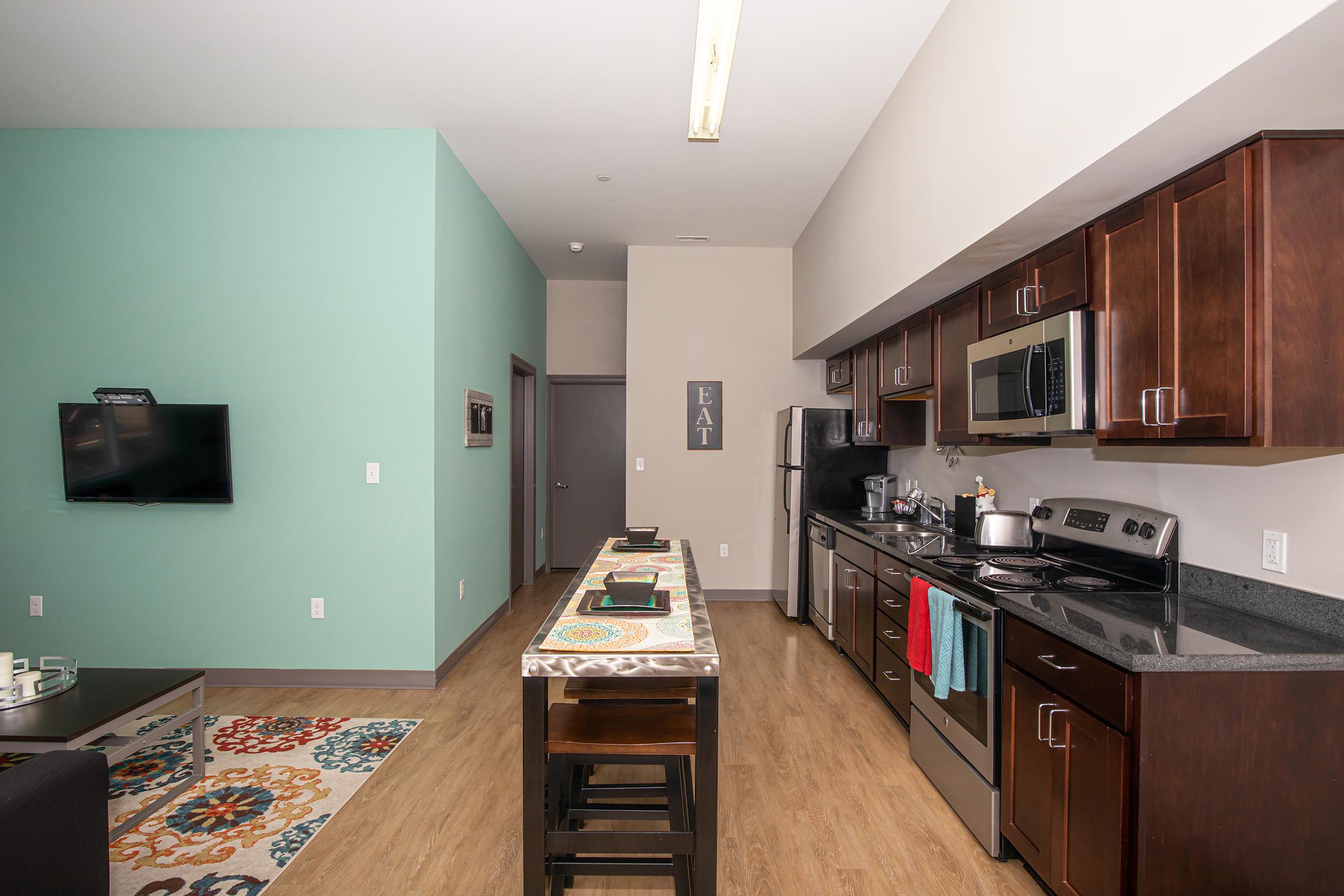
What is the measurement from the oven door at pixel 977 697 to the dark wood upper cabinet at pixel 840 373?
9.36 feet

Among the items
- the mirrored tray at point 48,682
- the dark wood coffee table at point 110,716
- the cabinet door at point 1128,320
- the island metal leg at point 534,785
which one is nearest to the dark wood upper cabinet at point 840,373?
the cabinet door at point 1128,320

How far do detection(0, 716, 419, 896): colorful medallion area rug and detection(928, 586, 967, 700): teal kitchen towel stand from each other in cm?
229

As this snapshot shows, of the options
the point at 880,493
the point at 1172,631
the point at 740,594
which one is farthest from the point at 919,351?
the point at 740,594

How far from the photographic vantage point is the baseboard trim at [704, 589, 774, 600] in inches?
226

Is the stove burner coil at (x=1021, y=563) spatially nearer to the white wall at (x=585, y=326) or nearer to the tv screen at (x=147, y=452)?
the tv screen at (x=147, y=452)

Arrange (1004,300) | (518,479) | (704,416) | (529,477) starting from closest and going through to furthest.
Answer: (1004,300) → (704,416) → (518,479) → (529,477)

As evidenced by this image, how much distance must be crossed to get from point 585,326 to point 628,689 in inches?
198

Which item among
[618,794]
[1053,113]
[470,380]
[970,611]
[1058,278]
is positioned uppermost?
[1053,113]

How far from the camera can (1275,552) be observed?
1.87m

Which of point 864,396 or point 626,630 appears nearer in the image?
point 626,630

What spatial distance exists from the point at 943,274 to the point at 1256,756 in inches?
74.8

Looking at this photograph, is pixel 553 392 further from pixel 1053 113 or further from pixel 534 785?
pixel 1053 113

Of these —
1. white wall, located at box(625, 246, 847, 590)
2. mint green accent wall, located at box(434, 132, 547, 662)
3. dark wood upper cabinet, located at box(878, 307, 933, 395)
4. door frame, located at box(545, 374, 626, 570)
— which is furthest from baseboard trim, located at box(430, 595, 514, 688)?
dark wood upper cabinet, located at box(878, 307, 933, 395)

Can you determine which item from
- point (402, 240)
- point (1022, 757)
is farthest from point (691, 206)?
point (1022, 757)
